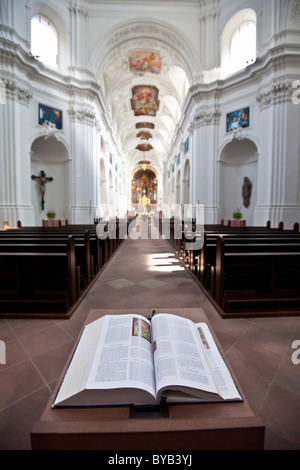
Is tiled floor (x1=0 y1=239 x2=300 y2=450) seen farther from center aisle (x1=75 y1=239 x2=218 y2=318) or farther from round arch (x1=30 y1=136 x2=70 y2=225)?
round arch (x1=30 y1=136 x2=70 y2=225)

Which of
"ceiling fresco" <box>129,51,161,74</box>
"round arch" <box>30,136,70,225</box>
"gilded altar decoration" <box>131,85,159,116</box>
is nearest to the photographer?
"round arch" <box>30,136,70,225</box>

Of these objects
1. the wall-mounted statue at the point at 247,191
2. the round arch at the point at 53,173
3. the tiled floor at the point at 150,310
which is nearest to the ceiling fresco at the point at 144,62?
the round arch at the point at 53,173

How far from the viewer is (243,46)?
10.9m

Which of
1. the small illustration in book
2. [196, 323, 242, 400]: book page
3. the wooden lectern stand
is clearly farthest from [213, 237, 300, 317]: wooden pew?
the wooden lectern stand

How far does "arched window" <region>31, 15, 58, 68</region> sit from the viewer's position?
10.2 meters

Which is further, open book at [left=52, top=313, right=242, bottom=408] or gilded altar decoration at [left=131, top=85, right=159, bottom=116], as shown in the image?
gilded altar decoration at [left=131, top=85, right=159, bottom=116]

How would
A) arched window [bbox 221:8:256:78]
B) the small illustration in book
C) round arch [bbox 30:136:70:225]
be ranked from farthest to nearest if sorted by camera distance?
1. round arch [bbox 30:136:70:225]
2. arched window [bbox 221:8:256:78]
3. the small illustration in book

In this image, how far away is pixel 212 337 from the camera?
3.79 ft

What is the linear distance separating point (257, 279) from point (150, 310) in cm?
231

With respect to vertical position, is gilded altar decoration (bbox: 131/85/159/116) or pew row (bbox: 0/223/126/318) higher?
gilded altar decoration (bbox: 131/85/159/116)

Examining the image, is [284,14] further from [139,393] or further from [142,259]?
[139,393]

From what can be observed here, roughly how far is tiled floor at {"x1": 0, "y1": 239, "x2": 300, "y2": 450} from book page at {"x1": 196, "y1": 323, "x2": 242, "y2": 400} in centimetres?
72

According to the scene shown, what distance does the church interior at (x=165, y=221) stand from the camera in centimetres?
167

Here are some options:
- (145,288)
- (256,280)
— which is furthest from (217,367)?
(145,288)
